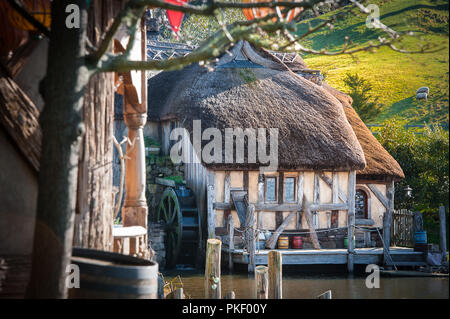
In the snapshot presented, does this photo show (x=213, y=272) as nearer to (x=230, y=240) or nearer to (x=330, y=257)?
(x=230, y=240)

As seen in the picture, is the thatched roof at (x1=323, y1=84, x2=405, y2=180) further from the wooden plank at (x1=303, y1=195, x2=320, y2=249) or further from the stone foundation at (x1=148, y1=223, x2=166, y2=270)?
the stone foundation at (x1=148, y1=223, x2=166, y2=270)

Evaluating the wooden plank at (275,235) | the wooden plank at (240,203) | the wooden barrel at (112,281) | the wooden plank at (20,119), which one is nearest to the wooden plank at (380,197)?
the wooden plank at (275,235)

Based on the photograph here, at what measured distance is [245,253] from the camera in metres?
14.1

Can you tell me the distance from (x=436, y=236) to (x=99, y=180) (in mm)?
16550

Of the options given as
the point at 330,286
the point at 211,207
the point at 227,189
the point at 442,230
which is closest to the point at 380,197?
the point at 442,230

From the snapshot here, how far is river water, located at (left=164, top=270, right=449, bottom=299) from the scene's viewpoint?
11367mm

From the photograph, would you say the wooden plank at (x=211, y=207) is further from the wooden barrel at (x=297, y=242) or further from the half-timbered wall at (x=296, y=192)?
the wooden barrel at (x=297, y=242)

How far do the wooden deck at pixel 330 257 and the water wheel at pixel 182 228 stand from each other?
1286mm

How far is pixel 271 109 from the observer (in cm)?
1681

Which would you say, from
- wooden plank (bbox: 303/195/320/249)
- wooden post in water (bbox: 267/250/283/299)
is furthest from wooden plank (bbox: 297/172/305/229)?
wooden post in water (bbox: 267/250/283/299)

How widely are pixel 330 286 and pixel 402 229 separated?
15.7 ft

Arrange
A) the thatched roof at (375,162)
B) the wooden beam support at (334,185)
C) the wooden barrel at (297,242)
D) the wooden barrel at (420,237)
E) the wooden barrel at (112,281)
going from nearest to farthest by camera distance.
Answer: the wooden barrel at (112,281) → the wooden barrel at (420,237) → the wooden barrel at (297,242) → the wooden beam support at (334,185) → the thatched roof at (375,162)

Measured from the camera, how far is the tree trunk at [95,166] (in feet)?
15.3
